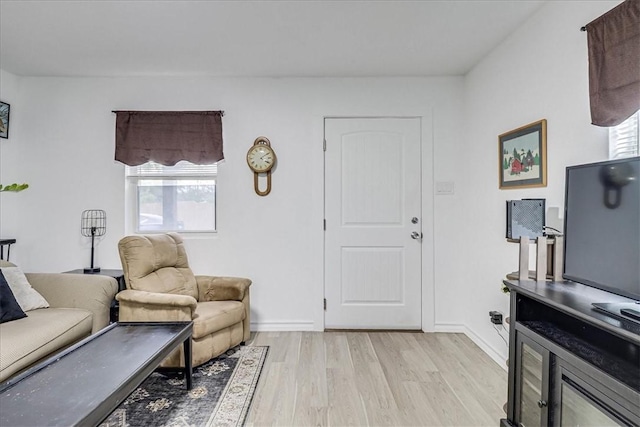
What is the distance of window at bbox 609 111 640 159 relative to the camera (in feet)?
5.24

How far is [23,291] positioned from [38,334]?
589 mm

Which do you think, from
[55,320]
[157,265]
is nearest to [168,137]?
[157,265]

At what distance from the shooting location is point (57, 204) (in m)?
3.24

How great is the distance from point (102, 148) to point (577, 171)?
12.2 ft

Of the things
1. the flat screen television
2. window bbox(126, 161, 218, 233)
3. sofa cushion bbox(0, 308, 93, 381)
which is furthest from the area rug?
the flat screen television

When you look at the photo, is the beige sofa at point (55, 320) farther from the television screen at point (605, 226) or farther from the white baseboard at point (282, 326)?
the television screen at point (605, 226)

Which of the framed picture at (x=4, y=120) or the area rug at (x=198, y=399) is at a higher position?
the framed picture at (x=4, y=120)

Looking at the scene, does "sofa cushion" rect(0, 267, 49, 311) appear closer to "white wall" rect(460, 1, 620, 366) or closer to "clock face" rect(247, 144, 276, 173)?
"clock face" rect(247, 144, 276, 173)

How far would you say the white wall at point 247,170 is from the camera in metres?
3.24

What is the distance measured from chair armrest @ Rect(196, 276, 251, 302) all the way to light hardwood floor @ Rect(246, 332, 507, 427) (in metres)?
0.49

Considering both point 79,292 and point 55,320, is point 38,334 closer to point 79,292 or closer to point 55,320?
point 55,320

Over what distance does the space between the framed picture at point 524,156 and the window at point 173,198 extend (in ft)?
8.36

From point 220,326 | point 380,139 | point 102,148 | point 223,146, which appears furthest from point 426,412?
point 102,148

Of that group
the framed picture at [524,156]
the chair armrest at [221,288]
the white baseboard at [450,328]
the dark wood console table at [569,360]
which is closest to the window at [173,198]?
the chair armrest at [221,288]
